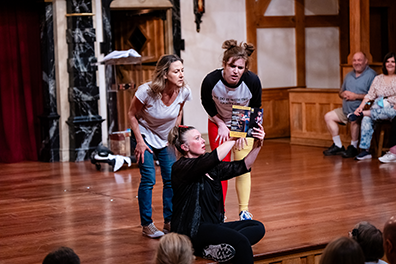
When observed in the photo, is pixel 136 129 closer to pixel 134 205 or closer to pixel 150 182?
pixel 150 182

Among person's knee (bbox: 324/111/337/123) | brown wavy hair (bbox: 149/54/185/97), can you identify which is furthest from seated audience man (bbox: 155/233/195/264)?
person's knee (bbox: 324/111/337/123)

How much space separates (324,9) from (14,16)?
14.8ft

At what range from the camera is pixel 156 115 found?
11.5 feet

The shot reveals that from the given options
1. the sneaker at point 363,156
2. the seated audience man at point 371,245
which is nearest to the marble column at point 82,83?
the sneaker at point 363,156

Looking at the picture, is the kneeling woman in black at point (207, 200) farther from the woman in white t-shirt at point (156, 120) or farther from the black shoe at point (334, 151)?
the black shoe at point (334, 151)

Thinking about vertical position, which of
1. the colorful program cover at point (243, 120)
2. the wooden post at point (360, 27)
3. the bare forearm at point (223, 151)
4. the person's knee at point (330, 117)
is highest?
the wooden post at point (360, 27)

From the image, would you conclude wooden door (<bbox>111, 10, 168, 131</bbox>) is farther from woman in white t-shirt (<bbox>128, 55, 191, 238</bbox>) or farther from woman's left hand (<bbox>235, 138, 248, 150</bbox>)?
woman's left hand (<bbox>235, 138, 248, 150</bbox>)

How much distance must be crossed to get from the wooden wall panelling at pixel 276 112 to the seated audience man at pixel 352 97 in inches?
66.9

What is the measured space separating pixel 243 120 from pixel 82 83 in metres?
4.37

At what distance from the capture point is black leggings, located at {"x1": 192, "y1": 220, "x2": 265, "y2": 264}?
9.39ft

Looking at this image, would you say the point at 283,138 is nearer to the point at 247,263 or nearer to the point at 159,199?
the point at 159,199

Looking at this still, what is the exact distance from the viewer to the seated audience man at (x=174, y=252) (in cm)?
219

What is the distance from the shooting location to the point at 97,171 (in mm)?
6223

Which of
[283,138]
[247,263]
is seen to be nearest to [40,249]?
[247,263]
